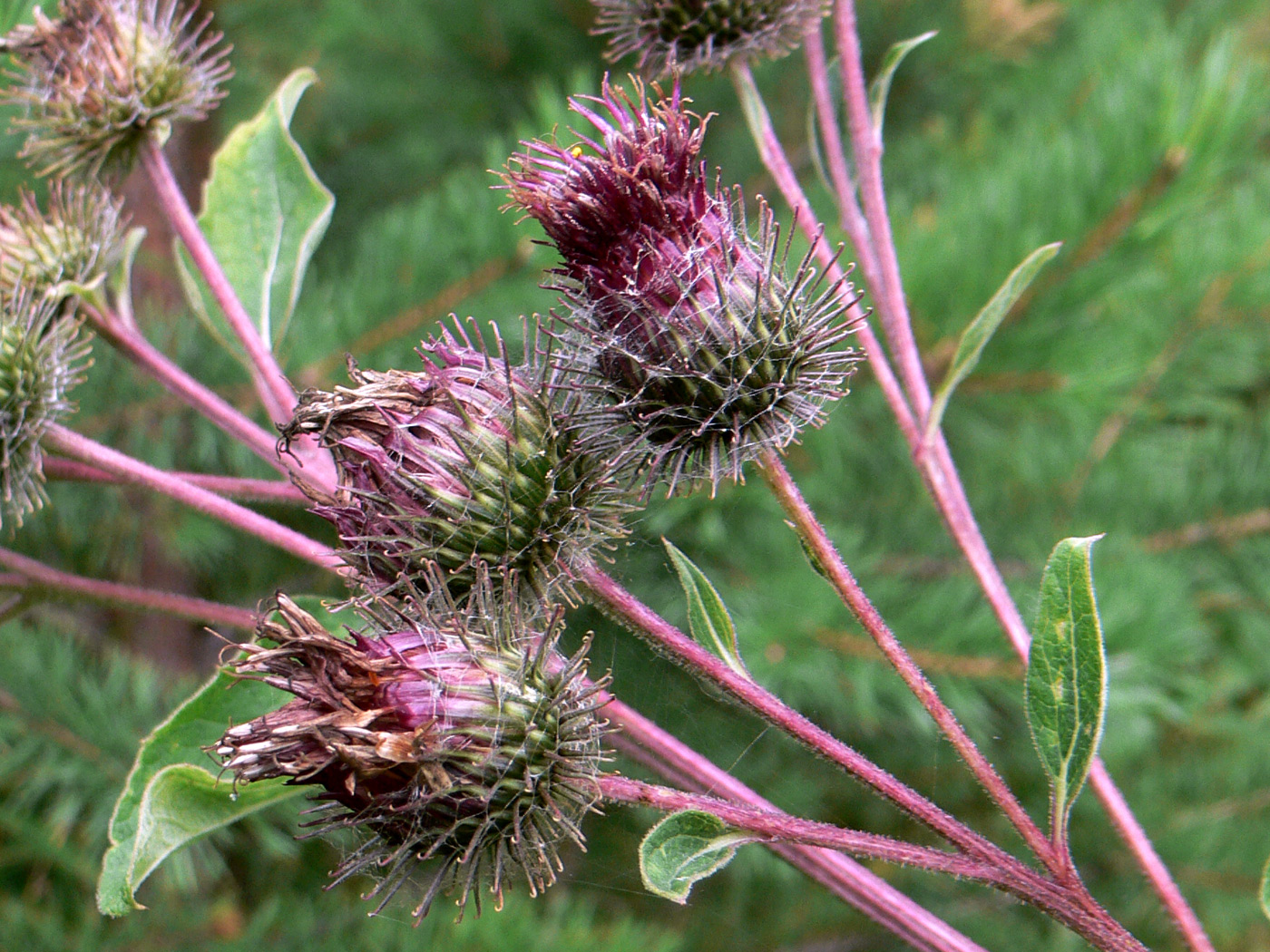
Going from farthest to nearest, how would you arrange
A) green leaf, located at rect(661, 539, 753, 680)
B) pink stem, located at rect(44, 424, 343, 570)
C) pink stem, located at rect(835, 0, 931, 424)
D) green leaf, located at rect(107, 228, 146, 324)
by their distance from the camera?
green leaf, located at rect(107, 228, 146, 324) < pink stem, located at rect(835, 0, 931, 424) < pink stem, located at rect(44, 424, 343, 570) < green leaf, located at rect(661, 539, 753, 680)

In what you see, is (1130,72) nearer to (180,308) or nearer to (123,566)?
(180,308)

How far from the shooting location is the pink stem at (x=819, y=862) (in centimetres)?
103

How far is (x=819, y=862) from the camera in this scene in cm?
108

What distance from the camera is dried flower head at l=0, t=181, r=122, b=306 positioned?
1.51 meters

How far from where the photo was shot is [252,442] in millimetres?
1398

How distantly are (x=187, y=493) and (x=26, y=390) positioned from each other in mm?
286

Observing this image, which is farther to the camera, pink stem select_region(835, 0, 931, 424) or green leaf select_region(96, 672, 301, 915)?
pink stem select_region(835, 0, 931, 424)

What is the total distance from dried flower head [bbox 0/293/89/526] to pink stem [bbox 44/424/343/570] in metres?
0.03

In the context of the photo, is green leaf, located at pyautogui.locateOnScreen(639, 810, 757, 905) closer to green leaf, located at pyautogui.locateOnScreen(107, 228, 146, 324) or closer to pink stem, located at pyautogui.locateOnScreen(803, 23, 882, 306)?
pink stem, located at pyautogui.locateOnScreen(803, 23, 882, 306)

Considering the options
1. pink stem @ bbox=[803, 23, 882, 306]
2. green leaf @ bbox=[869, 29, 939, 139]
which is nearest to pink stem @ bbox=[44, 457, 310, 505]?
pink stem @ bbox=[803, 23, 882, 306]

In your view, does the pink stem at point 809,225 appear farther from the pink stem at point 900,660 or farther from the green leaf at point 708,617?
the green leaf at point 708,617

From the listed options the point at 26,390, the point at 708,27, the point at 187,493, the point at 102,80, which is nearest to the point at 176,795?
the point at 187,493

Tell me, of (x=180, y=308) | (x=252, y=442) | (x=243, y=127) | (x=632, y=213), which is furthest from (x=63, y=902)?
(x=632, y=213)

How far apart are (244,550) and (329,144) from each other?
1792 mm
